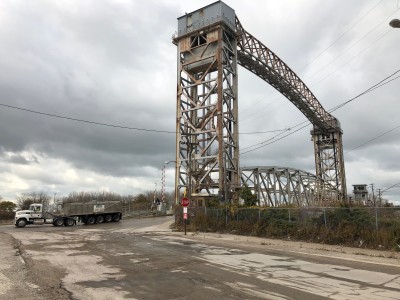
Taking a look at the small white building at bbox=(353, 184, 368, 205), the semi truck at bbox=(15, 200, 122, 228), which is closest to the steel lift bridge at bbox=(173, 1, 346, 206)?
the semi truck at bbox=(15, 200, 122, 228)

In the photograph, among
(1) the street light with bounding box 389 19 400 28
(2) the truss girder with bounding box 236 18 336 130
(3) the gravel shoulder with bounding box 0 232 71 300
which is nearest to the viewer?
(3) the gravel shoulder with bounding box 0 232 71 300

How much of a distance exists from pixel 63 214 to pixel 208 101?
2198 centimetres

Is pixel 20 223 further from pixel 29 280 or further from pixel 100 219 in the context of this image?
pixel 29 280

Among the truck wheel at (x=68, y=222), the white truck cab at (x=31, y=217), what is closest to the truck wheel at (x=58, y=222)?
the truck wheel at (x=68, y=222)

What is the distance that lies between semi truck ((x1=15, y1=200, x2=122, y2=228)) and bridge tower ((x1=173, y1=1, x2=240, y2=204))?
1471 cm

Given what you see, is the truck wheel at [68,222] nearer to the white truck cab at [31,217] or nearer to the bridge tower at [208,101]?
the white truck cab at [31,217]

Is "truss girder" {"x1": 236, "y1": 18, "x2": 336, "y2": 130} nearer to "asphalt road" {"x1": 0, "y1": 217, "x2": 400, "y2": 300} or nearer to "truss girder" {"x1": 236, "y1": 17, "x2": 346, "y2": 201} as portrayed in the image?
"truss girder" {"x1": 236, "y1": 17, "x2": 346, "y2": 201}

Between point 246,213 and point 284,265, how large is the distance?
14521 mm

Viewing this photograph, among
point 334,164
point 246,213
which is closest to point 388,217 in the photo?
point 246,213

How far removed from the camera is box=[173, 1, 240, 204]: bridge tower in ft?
119

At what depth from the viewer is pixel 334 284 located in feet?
32.0

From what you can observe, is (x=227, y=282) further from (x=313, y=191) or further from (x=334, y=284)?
(x=313, y=191)

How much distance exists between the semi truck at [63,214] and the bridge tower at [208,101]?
48.3ft

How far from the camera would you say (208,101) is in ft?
128
